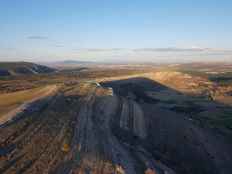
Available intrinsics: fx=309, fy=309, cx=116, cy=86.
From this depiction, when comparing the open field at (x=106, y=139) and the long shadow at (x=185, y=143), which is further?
the long shadow at (x=185, y=143)

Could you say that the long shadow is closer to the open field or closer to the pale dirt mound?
the open field

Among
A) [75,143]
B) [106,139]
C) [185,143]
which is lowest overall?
[185,143]

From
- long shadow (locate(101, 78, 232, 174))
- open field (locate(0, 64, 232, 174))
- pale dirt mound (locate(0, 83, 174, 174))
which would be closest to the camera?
pale dirt mound (locate(0, 83, 174, 174))

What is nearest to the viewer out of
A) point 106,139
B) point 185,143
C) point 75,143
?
point 75,143

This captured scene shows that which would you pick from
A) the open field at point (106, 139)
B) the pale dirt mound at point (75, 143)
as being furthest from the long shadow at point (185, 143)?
the pale dirt mound at point (75, 143)

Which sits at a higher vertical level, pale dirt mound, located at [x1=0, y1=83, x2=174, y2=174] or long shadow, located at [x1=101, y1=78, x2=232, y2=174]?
pale dirt mound, located at [x1=0, y1=83, x2=174, y2=174]

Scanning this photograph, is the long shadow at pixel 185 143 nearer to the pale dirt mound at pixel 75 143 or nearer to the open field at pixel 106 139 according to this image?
the open field at pixel 106 139

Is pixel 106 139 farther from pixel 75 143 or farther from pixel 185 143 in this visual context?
pixel 185 143

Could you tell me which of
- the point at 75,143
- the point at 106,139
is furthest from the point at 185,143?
the point at 75,143

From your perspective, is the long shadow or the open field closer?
the open field

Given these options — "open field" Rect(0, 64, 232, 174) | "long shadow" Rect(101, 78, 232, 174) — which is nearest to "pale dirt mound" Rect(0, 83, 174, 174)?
"open field" Rect(0, 64, 232, 174)

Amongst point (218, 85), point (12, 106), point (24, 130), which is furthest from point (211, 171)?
point (218, 85)
